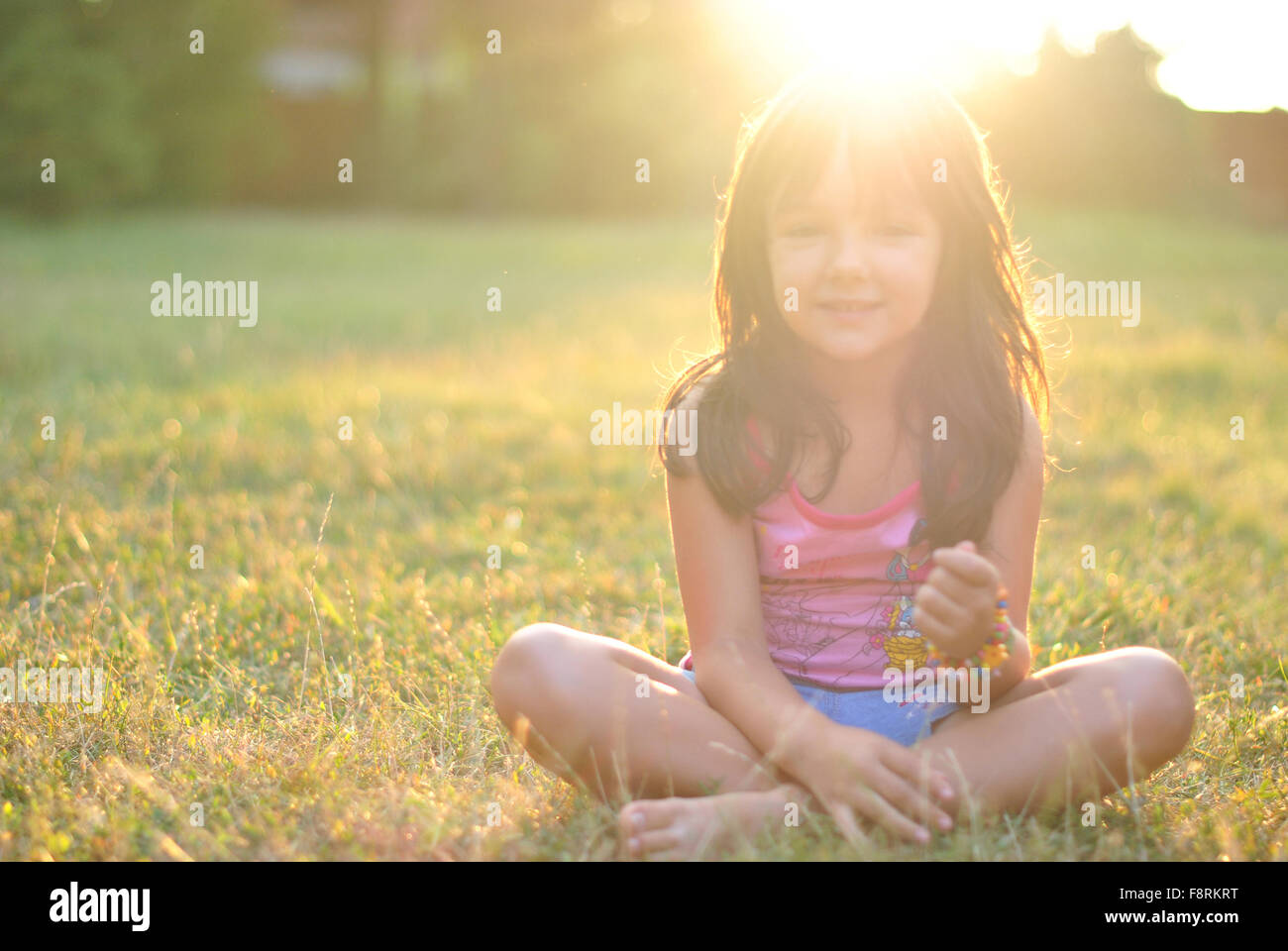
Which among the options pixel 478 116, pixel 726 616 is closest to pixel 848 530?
pixel 726 616

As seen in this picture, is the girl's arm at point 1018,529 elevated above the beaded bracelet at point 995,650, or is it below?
above

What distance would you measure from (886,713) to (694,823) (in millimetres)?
536

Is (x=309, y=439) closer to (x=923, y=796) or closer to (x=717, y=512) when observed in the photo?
(x=717, y=512)

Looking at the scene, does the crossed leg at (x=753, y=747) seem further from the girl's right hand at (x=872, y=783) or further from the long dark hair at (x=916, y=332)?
the long dark hair at (x=916, y=332)

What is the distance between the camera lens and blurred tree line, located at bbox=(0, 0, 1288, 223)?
17438mm

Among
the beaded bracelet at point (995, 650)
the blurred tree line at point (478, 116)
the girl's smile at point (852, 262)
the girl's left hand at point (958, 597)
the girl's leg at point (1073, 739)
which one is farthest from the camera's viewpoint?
the blurred tree line at point (478, 116)

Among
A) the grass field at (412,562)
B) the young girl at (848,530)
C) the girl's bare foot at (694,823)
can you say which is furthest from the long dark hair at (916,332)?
the grass field at (412,562)

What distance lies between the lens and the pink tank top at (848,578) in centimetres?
233

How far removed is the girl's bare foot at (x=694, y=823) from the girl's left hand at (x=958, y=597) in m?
0.43

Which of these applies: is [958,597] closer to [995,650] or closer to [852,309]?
[995,650]

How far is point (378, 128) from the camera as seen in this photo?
71.7ft
